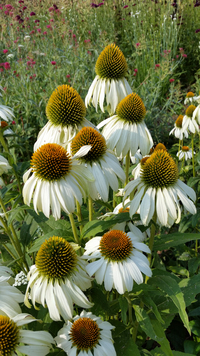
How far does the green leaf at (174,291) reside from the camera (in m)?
1.05

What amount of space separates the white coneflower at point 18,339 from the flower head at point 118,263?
0.25m

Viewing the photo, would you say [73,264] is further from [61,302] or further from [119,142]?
[119,142]

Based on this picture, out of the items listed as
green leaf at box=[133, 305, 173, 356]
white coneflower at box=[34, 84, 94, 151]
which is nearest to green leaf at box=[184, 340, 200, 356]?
green leaf at box=[133, 305, 173, 356]

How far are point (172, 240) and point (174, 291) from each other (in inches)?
9.0

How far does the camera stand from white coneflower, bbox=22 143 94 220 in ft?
3.44

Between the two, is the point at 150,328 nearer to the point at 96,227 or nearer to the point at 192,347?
the point at 96,227

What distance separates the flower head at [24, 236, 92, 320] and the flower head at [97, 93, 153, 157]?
21.8 inches

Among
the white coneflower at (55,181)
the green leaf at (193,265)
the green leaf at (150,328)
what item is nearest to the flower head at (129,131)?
the white coneflower at (55,181)

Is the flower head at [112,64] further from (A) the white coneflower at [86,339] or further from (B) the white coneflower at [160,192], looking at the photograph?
(A) the white coneflower at [86,339]

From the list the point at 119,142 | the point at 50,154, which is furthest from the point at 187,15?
the point at 50,154

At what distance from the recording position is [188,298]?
4.36 ft

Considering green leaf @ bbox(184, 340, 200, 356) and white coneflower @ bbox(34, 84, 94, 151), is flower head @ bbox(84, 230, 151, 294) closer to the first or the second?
white coneflower @ bbox(34, 84, 94, 151)

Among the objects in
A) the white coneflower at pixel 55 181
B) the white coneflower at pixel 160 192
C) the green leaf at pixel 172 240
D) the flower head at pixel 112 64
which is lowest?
the green leaf at pixel 172 240

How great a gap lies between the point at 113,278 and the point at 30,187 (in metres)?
0.44
